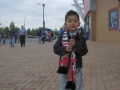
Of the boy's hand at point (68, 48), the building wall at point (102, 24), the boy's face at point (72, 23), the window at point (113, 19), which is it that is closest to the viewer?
the boy's hand at point (68, 48)

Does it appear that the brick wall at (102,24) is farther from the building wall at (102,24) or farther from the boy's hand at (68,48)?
the boy's hand at (68,48)

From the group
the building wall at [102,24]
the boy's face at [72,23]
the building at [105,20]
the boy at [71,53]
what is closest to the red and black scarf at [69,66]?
the boy at [71,53]

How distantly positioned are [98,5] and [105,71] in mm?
20546

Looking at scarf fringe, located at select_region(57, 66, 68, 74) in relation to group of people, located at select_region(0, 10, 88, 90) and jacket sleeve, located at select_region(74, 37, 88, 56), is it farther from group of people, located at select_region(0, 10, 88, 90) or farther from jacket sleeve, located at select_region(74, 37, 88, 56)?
jacket sleeve, located at select_region(74, 37, 88, 56)

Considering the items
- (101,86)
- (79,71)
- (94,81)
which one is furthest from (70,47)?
(94,81)

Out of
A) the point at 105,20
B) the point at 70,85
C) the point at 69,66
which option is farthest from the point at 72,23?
Result: the point at 105,20

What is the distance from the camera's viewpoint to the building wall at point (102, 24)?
71.6 feet

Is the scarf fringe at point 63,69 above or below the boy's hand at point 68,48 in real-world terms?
below

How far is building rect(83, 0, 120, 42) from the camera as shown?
2125 cm

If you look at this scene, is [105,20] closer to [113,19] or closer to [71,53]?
[113,19]

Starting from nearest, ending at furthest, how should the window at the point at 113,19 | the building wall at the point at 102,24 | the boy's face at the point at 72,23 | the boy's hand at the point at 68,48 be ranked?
the boy's hand at the point at 68,48 → the boy's face at the point at 72,23 → the window at the point at 113,19 → the building wall at the point at 102,24

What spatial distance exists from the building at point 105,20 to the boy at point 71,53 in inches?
665

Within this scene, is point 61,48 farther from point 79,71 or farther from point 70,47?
point 79,71

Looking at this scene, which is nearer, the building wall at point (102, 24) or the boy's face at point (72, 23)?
the boy's face at point (72, 23)
